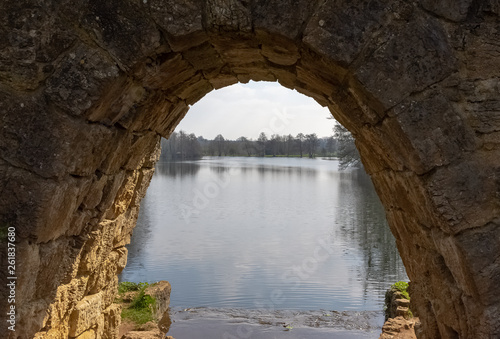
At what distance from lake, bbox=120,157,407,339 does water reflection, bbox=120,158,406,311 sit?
2 cm

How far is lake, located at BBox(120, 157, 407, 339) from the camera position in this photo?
364 inches

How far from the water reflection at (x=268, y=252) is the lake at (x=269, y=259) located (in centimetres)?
2

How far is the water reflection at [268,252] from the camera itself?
9960 mm

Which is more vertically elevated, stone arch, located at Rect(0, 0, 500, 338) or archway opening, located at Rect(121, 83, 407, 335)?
stone arch, located at Rect(0, 0, 500, 338)

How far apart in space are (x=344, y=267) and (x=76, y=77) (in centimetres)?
1025

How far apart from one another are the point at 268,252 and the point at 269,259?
2.29 ft

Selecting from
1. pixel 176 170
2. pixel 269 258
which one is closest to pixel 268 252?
pixel 269 258

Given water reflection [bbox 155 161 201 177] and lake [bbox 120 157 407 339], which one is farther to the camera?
water reflection [bbox 155 161 201 177]

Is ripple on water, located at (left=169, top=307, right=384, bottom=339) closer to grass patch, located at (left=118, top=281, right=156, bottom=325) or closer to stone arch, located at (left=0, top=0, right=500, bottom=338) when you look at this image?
grass patch, located at (left=118, top=281, right=156, bottom=325)

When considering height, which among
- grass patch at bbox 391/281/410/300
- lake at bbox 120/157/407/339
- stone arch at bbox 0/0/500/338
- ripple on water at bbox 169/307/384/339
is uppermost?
stone arch at bbox 0/0/500/338

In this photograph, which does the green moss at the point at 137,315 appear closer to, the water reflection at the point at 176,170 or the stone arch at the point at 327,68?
the stone arch at the point at 327,68

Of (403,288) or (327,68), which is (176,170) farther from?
(327,68)

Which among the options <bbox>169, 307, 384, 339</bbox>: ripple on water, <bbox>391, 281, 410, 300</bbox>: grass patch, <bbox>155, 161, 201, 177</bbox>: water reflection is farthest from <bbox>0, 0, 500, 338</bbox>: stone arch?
<bbox>155, 161, 201, 177</bbox>: water reflection

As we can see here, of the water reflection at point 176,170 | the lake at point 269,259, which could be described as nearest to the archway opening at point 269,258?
the lake at point 269,259
